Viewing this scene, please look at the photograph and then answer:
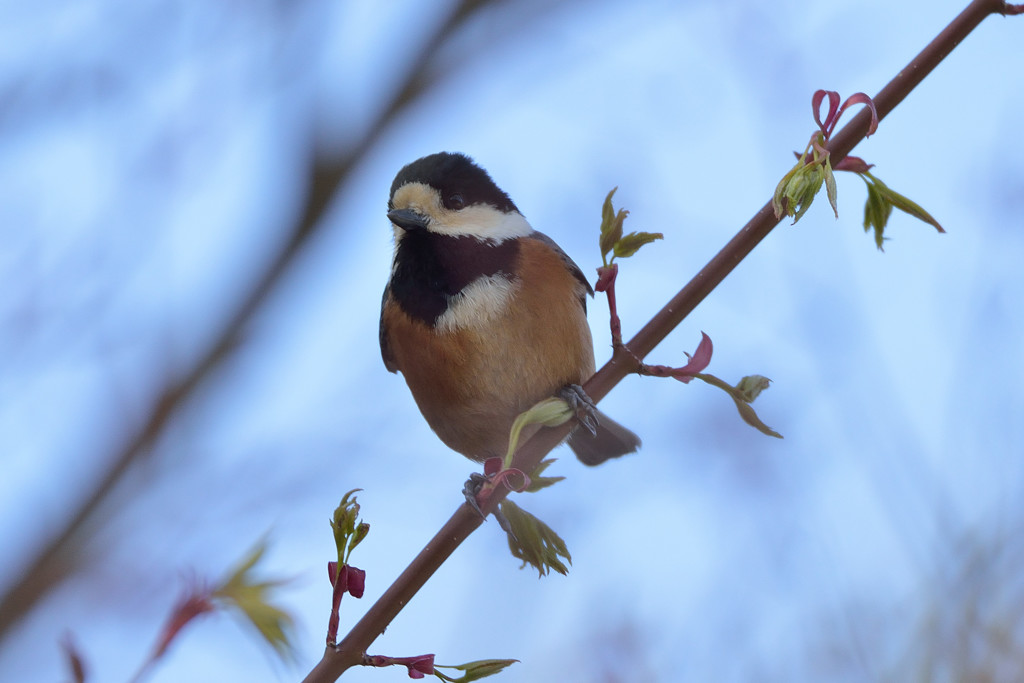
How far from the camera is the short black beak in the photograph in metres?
2.73

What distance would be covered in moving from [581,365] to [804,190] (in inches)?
57.6

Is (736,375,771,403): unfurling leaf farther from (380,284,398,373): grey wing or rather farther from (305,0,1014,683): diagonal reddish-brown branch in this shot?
(380,284,398,373): grey wing

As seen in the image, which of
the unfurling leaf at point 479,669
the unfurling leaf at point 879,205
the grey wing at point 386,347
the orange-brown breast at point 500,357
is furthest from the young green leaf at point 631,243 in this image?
the grey wing at point 386,347

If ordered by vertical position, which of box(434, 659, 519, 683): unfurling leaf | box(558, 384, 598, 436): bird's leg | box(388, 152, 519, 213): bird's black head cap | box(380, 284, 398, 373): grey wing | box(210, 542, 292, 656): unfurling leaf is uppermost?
box(388, 152, 519, 213): bird's black head cap

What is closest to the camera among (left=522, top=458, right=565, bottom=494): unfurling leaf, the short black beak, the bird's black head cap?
(left=522, top=458, right=565, bottom=494): unfurling leaf

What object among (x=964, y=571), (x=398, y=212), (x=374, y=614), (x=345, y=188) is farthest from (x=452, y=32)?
(x=374, y=614)

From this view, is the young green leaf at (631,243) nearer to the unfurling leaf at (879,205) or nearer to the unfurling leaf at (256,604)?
the unfurling leaf at (879,205)

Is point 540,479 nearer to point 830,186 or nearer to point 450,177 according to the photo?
point 830,186

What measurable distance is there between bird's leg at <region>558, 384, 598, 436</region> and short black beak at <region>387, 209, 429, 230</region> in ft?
2.09

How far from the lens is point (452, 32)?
474cm

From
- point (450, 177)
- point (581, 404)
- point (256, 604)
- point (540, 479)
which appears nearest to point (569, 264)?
point (450, 177)

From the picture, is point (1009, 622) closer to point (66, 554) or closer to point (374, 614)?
point (374, 614)

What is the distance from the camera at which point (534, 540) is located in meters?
1.76

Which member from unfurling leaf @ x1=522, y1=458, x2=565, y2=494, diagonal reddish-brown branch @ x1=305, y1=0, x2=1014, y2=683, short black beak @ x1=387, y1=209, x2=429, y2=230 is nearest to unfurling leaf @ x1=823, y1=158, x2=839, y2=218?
diagonal reddish-brown branch @ x1=305, y1=0, x2=1014, y2=683
